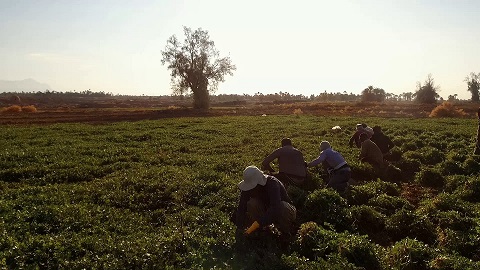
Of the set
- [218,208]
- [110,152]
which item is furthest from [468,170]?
[110,152]

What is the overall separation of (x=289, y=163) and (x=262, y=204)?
11.5 feet

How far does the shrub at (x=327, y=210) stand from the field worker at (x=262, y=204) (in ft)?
4.80

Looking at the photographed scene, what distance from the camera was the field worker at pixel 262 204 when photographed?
8297mm

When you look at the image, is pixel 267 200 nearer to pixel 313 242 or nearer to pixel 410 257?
pixel 313 242

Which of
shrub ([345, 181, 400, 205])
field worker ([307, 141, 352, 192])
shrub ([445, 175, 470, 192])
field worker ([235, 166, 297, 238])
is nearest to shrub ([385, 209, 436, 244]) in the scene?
shrub ([345, 181, 400, 205])

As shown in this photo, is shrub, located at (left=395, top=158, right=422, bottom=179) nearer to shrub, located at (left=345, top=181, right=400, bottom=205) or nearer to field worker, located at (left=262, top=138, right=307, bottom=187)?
shrub, located at (left=345, top=181, right=400, bottom=205)

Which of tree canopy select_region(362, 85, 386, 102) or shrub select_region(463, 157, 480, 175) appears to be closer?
shrub select_region(463, 157, 480, 175)

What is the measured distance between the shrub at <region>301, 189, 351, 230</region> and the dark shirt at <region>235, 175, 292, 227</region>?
6.56 feet

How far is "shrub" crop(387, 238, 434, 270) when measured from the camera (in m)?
7.58

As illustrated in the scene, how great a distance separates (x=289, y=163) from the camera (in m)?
12.1

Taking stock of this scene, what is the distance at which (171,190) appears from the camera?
1248cm

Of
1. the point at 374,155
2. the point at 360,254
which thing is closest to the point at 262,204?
the point at 360,254

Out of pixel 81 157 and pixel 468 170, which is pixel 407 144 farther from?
pixel 81 157

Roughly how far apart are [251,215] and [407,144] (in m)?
15.3
